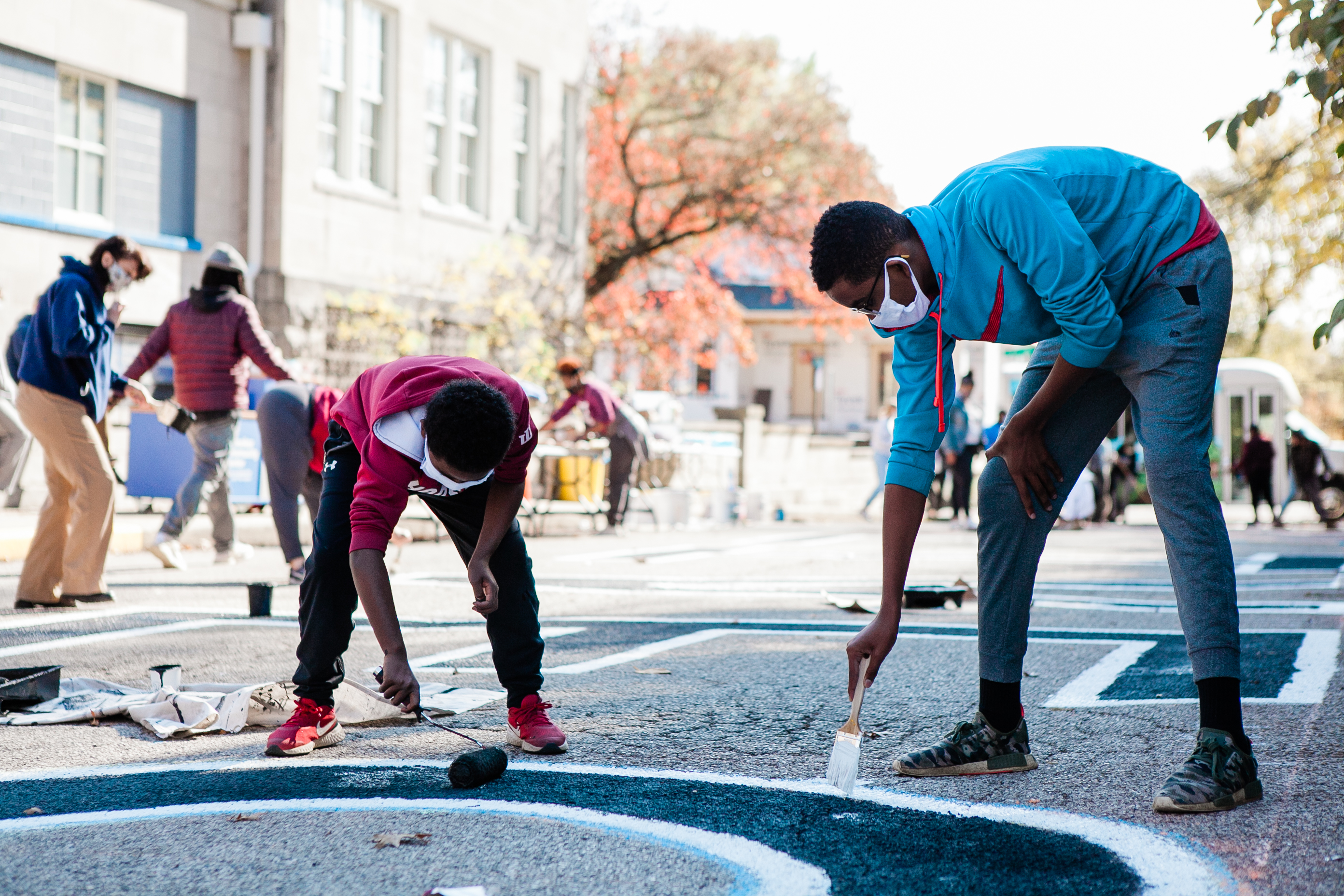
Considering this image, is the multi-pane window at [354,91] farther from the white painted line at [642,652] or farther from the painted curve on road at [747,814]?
the painted curve on road at [747,814]

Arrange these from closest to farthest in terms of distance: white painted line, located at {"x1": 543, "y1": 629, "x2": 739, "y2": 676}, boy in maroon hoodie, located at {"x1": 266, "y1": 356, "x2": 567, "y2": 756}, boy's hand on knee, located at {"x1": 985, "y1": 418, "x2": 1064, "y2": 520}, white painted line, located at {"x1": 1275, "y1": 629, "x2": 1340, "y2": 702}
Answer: boy in maroon hoodie, located at {"x1": 266, "y1": 356, "x2": 567, "y2": 756}, boy's hand on knee, located at {"x1": 985, "y1": 418, "x2": 1064, "y2": 520}, white painted line, located at {"x1": 1275, "y1": 629, "x2": 1340, "y2": 702}, white painted line, located at {"x1": 543, "y1": 629, "x2": 739, "y2": 676}

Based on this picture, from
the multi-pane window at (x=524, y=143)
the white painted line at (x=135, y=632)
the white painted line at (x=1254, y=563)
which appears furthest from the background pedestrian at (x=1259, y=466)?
the white painted line at (x=135, y=632)

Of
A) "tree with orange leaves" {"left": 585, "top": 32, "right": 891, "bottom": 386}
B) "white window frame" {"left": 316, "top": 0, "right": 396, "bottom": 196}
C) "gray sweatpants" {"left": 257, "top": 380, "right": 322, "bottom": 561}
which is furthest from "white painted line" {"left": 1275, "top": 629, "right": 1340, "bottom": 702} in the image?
"tree with orange leaves" {"left": 585, "top": 32, "right": 891, "bottom": 386}

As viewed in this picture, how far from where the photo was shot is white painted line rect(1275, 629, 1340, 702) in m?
4.81

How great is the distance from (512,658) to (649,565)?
7.45 m

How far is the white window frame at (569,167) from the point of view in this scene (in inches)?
973

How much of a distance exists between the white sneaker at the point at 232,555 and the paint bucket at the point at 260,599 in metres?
3.59

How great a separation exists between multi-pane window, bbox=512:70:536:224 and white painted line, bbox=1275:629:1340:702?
727 inches

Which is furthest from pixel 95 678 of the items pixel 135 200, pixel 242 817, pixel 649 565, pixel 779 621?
pixel 135 200

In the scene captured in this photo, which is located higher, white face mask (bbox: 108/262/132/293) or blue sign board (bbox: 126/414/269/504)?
white face mask (bbox: 108/262/132/293)

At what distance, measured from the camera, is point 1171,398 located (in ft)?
11.3

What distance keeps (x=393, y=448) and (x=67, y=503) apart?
4857mm

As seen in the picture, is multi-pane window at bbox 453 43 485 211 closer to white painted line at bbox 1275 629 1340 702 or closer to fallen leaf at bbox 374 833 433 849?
white painted line at bbox 1275 629 1340 702

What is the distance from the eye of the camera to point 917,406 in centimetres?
351
